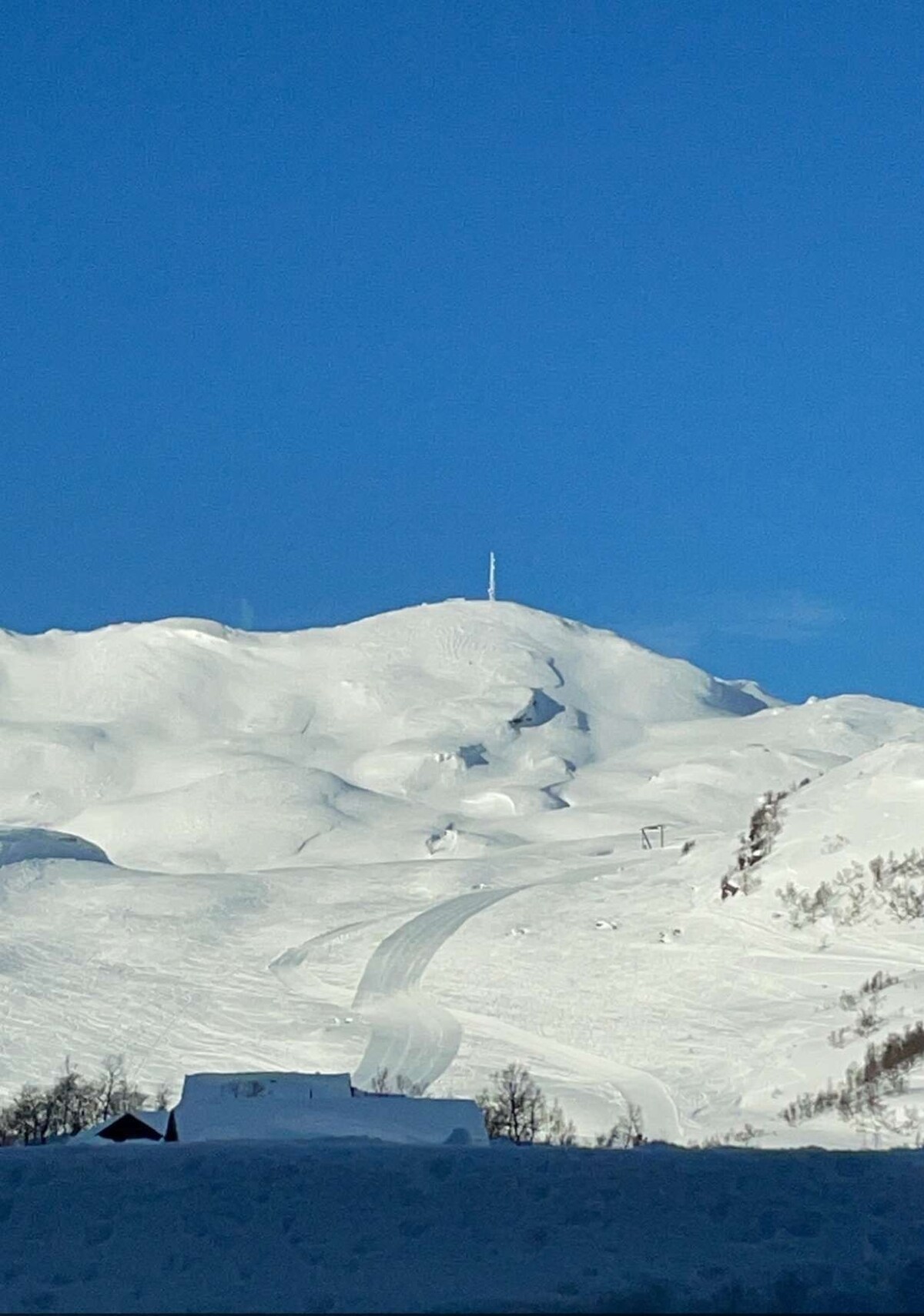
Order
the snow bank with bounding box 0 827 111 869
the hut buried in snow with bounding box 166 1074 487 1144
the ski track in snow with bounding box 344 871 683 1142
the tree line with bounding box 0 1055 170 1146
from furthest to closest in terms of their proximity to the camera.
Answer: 1. the snow bank with bounding box 0 827 111 869
2. the ski track in snow with bounding box 344 871 683 1142
3. the tree line with bounding box 0 1055 170 1146
4. the hut buried in snow with bounding box 166 1074 487 1144

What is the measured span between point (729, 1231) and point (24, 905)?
59200mm

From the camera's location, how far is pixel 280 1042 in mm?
43250

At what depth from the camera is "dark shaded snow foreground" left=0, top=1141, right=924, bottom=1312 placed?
836cm

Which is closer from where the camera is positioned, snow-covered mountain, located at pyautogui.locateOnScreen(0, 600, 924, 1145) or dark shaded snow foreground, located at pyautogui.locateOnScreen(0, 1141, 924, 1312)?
dark shaded snow foreground, located at pyautogui.locateOnScreen(0, 1141, 924, 1312)

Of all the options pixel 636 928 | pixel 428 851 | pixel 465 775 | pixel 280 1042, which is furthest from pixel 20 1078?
pixel 465 775

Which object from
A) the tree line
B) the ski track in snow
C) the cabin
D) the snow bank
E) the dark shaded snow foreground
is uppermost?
the snow bank

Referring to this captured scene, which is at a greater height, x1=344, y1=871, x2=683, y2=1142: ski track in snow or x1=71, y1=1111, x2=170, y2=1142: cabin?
x1=344, y1=871, x2=683, y2=1142: ski track in snow

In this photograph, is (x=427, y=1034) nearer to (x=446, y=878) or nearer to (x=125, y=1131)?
(x=125, y=1131)

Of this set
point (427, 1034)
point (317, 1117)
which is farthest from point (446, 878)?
point (317, 1117)

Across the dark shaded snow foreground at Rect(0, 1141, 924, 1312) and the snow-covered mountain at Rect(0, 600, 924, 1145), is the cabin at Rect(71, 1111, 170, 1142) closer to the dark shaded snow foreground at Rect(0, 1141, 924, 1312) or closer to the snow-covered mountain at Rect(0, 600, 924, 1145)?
the snow-covered mountain at Rect(0, 600, 924, 1145)

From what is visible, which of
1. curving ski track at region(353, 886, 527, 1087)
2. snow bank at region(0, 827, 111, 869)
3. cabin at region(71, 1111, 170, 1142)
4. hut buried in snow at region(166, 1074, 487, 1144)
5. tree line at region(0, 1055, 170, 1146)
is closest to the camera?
hut buried in snow at region(166, 1074, 487, 1144)

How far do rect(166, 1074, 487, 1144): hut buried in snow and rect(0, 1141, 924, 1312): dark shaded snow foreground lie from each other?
10.8m

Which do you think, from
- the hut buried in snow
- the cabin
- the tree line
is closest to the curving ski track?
the tree line

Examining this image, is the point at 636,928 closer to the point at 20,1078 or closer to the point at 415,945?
the point at 415,945
